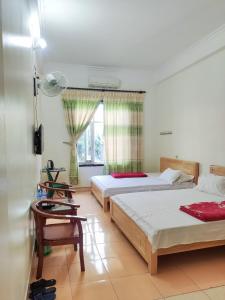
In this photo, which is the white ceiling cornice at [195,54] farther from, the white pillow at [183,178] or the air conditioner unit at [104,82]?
the white pillow at [183,178]

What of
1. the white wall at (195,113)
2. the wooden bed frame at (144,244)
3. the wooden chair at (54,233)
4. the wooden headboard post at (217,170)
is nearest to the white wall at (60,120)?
the white wall at (195,113)

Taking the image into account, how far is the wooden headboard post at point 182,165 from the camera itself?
4.28 metres

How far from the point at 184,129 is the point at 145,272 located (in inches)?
123

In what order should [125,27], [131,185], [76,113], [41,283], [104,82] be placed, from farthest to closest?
[104,82], [76,113], [131,185], [125,27], [41,283]

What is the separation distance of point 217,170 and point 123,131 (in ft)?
8.28

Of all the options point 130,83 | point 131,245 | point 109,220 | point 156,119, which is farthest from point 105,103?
point 131,245

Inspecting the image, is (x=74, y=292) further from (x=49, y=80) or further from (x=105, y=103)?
(x=105, y=103)

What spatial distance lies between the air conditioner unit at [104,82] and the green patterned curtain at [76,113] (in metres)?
0.19

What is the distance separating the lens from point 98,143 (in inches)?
227

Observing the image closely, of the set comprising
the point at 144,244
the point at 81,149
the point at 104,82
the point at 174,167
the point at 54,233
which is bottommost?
the point at 144,244

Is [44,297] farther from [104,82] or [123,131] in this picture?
[104,82]

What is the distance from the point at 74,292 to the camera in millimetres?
1990

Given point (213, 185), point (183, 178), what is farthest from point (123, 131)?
point (213, 185)

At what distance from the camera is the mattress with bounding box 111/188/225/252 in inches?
88.4
